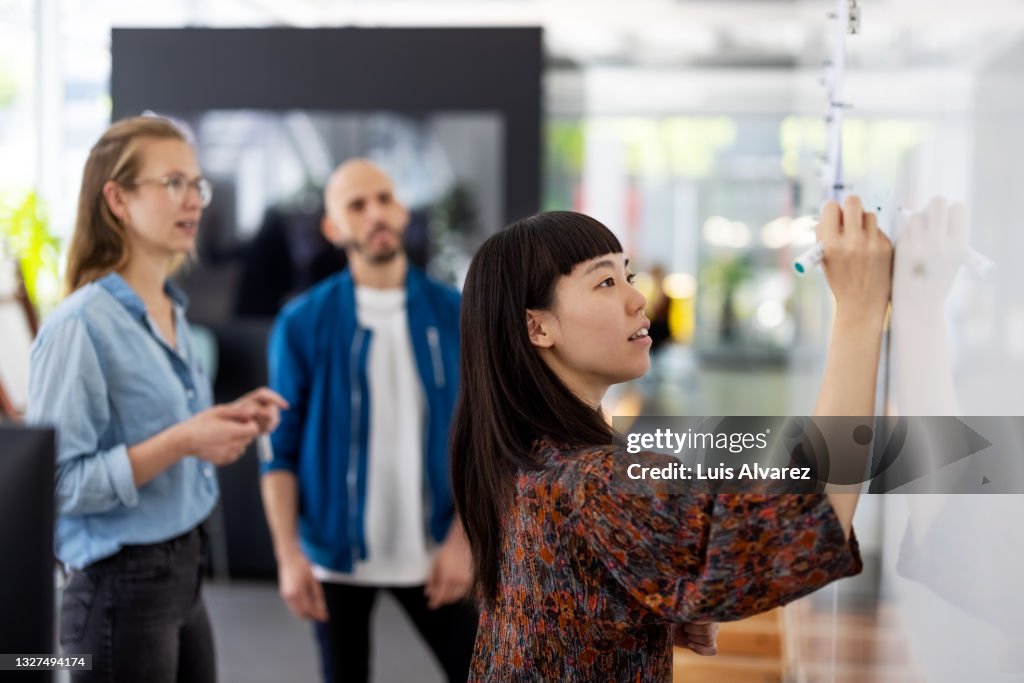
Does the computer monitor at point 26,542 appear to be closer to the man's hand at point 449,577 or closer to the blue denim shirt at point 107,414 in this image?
the blue denim shirt at point 107,414

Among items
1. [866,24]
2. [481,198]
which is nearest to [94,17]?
[481,198]

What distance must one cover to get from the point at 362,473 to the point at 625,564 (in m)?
1.63

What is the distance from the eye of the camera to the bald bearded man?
8.79 feet

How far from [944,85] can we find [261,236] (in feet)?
13.8

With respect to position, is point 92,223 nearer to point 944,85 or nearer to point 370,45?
point 944,85

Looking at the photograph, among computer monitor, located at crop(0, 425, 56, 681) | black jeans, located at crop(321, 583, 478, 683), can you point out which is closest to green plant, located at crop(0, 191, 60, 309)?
black jeans, located at crop(321, 583, 478, 683)

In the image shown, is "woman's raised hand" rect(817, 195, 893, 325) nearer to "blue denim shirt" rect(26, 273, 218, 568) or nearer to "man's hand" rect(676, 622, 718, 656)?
"man's hand" rect(676, 622, 718, 656)

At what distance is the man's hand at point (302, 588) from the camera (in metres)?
2.70

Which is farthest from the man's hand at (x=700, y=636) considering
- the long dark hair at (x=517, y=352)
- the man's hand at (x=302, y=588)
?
the man's hand at (x=302, y=588)

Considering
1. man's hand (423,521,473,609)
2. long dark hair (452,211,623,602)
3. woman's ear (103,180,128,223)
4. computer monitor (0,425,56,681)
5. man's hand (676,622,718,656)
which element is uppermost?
woman's ear (103,180,128,223)

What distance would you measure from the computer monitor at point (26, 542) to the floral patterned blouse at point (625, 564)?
0.55 meters

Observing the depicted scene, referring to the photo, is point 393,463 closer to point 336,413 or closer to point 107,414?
point 336,413

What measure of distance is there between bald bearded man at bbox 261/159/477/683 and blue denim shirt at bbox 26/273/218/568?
1.99 feet

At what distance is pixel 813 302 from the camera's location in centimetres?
380
